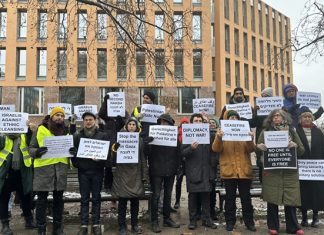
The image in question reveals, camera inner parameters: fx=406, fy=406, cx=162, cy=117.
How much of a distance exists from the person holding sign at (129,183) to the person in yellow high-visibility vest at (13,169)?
4.91 feet

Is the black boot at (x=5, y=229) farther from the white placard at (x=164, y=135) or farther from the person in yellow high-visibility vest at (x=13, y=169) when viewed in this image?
the white placard at (x=164, y=135)

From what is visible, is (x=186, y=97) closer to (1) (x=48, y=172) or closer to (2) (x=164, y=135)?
(2) (x=164, y=135)

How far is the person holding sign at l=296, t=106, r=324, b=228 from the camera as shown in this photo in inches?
283

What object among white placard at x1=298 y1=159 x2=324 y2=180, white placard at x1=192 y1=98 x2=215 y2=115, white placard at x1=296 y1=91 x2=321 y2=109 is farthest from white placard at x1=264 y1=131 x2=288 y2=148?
white placard at x1=192 y1=98 x2=215 y2=115

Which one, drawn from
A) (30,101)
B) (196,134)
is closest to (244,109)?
(196,134)

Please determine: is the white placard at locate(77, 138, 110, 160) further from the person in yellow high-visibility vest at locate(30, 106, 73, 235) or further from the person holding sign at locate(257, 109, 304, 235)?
the person holding sign at locate(257, 109, 304, 235)

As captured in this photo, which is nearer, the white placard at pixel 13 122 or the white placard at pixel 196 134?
the white placard at pixel 13 122

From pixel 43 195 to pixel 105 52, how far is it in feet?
101

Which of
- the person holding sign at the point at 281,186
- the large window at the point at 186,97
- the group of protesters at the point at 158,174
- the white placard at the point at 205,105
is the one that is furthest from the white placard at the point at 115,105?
the large window at the point at 186,97

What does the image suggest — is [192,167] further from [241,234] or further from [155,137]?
[241,234]

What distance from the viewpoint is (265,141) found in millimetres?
6816

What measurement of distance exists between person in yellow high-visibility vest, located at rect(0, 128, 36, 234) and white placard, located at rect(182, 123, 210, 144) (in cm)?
270

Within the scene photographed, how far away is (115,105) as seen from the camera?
26.2 feet

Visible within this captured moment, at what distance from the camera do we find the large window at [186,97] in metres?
36.3
